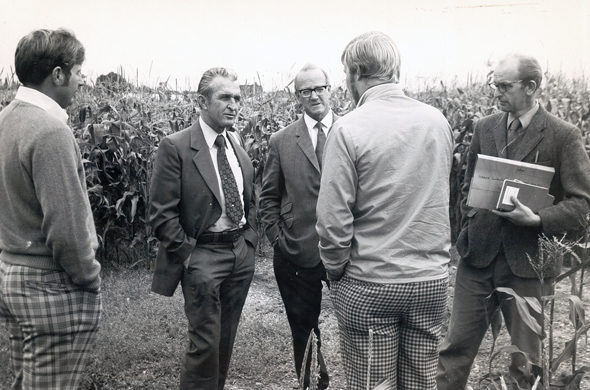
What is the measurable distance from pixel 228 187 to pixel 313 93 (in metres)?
0.83

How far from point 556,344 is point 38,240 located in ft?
13.3

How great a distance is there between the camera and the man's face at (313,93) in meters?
3.56

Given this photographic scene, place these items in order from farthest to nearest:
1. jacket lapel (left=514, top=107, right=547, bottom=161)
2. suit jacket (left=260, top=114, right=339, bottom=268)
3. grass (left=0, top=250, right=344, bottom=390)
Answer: grass (left=0, top=250, right=344, bottom=390) → suit jacket (left=260, top=114, right=339, bottom=268) → jacket lapel (left=514, top=107, right=547, bottom=161)

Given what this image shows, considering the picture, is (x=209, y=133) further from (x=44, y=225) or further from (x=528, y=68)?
(x=528, y=68)

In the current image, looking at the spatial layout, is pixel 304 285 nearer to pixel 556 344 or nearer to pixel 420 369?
pixel 420 369

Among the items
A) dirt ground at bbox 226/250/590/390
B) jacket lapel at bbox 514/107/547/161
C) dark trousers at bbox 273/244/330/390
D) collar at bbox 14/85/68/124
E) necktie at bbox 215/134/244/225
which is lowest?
dirt ground at bbox 226/250/590/390

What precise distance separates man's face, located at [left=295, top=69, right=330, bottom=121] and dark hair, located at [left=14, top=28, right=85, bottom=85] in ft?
5.24

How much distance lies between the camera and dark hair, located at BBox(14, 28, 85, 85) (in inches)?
89.4

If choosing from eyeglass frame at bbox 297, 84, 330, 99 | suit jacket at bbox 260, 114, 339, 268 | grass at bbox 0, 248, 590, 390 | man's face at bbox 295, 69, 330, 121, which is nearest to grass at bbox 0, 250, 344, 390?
grass at bbox 0, 248, 590, 390

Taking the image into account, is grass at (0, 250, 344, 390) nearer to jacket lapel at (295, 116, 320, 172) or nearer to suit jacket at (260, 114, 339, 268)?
suit jacket at (260, 114, 339, 268)

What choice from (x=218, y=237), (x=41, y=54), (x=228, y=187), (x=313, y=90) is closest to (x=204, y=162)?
(x=228, y=187)

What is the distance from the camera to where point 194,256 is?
3254mm

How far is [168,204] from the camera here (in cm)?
323

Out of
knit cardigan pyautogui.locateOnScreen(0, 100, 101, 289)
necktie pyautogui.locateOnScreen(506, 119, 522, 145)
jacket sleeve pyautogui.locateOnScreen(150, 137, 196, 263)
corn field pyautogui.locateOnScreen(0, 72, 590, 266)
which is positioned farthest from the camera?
corn field pyautogui.locateOnScreen(0, 72, 590, 266)
